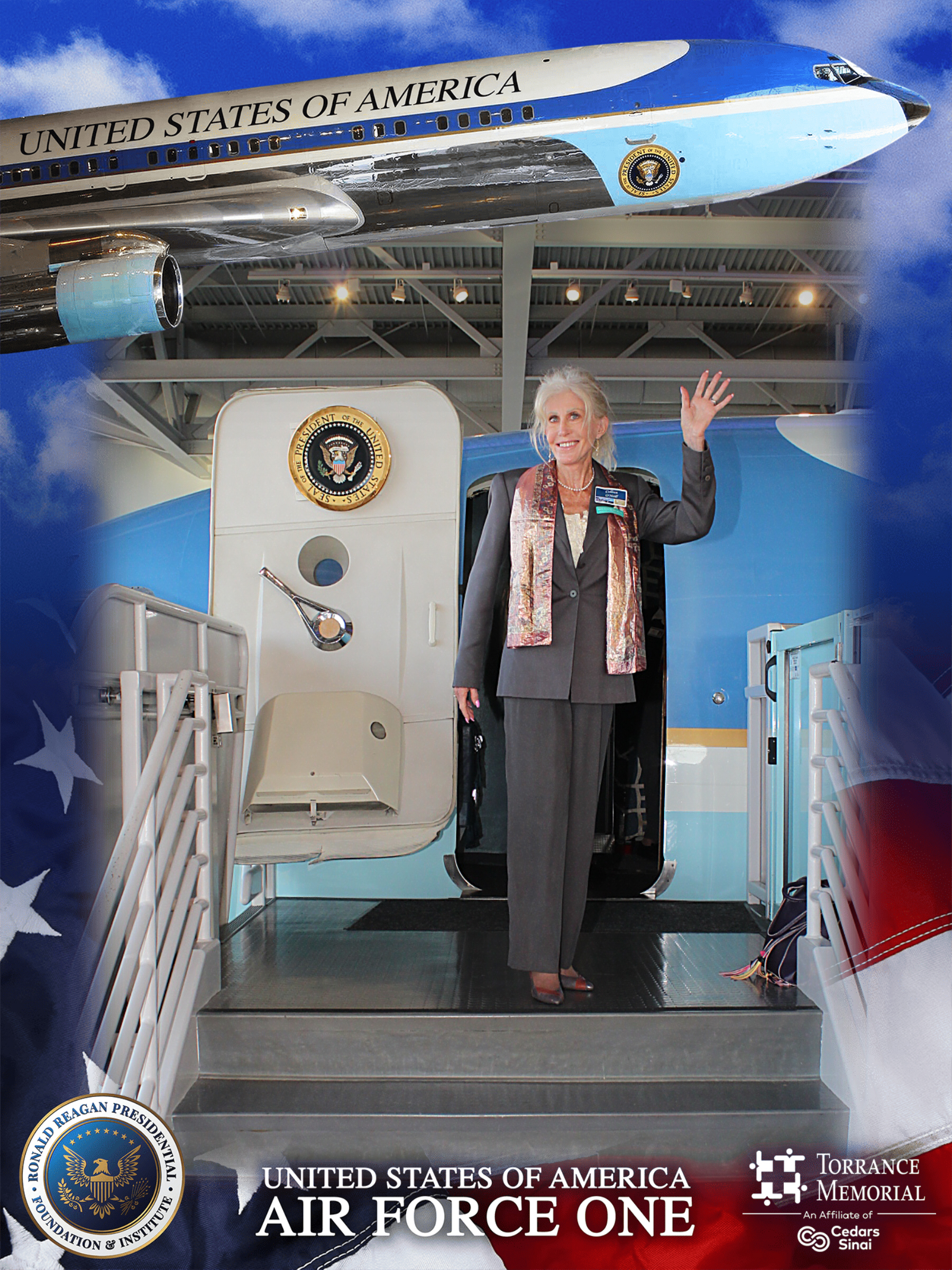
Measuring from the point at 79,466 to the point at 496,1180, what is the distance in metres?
1.61

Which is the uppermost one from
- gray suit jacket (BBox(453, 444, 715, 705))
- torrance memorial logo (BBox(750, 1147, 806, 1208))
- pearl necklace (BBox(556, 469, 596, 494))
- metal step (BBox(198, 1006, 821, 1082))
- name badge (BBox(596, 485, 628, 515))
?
pearl necklace (BBox(556, 469, 596, 494))

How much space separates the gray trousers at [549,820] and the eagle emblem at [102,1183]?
2.69 feet

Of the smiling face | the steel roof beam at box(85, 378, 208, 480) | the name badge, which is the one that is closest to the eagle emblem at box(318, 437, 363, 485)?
the steel roof beam at box(85, 378, 208, 480)

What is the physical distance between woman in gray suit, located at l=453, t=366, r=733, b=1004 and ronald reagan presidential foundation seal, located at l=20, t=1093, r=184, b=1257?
0.79m

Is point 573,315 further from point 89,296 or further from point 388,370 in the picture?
point 89,296

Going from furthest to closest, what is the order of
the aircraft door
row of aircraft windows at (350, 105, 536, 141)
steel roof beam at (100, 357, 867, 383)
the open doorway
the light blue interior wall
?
the open doorway
the light blue interior wall
the aircraft door
steel roof beam at (100, 357, 867, 383)
row of aircraft windows at (350, 105, 536, 141)

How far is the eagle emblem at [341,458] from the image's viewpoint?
2.67 metres

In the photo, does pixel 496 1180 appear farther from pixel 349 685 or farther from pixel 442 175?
pixel 442 175

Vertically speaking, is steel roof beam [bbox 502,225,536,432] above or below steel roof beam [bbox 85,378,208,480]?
above

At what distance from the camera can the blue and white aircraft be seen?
1750mm

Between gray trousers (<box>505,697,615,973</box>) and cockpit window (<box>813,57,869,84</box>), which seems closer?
cockpit window (<box>813,57,869,84</box>)

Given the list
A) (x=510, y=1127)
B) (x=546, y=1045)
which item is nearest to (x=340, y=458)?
(x=546, y=1045)

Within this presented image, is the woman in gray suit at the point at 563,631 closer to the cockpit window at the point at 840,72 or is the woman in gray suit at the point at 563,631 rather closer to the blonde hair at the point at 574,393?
the blonde hair at the point at 574,393

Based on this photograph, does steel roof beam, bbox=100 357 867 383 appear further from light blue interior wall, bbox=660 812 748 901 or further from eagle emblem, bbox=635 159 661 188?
light blue interior wall, bbox=660 812 748 901
